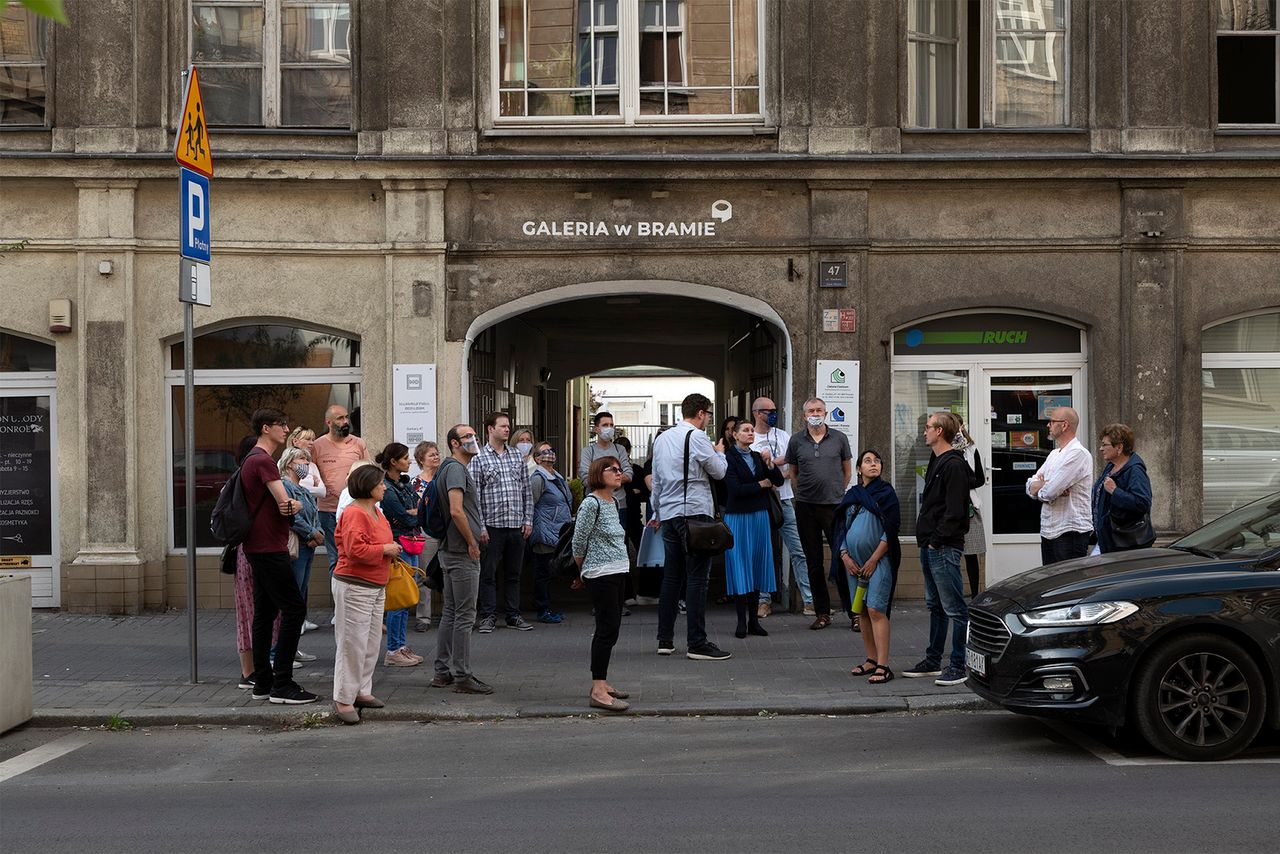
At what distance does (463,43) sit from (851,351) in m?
5.00

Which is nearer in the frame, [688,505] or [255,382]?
[688,505]

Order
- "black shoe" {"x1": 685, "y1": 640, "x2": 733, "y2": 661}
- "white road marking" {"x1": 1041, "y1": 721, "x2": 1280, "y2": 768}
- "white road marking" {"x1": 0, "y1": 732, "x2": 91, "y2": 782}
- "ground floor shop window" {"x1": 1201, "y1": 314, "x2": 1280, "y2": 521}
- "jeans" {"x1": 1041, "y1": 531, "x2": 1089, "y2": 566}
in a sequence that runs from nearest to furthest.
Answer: "white road marking" {"x1": 1041, "y1": 721, "x2": 1280, "y2": 768} → "white road marking" {"x1": 0, "y1": 732, "x2": 91, "y2": 782} → "jeans" {"x1": 1041, "y1": 531, "x2": 1089, "y2": 566} → "black shoe" {"x1": 685, "y1": 640, "x2": 733, "y2": 661} → "ground floor shop window" {"x1": 1201, "y1": 314, "x2": 1280, "y2": 521}

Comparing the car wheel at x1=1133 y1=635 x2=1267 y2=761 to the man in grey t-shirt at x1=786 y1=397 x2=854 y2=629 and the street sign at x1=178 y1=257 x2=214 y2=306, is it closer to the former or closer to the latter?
the man in grey t-shirt at x1=786 y1=397 x2=854 y2=629

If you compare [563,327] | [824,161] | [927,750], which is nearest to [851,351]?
[824,161]

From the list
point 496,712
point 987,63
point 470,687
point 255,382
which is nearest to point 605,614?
point 496,712

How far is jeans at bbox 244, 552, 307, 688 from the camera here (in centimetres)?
923

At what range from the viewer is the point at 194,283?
32.7 feet

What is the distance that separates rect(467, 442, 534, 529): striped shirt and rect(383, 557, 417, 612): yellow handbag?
286 cm

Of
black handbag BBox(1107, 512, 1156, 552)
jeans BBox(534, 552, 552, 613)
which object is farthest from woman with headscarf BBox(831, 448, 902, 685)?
jeans BBox(534, 552, 552, 613)

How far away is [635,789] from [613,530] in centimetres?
233

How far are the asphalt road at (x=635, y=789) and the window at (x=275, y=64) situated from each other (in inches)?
286

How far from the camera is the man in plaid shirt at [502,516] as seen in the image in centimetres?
1213

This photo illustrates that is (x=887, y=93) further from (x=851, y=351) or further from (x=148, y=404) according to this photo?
(x=148, y=404)

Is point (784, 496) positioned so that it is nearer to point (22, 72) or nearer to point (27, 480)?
point (27, 480)
